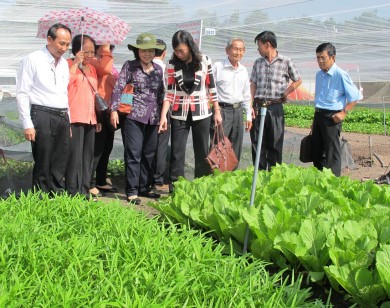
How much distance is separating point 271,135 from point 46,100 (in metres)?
2.56

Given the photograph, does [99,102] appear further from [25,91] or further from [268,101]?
[268,101]

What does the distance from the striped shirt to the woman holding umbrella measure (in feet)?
0.49

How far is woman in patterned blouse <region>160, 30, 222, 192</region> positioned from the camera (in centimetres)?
530

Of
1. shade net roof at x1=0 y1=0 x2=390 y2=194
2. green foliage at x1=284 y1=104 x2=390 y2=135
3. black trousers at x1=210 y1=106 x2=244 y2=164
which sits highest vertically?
shade net roof at x1=0 y1=0 x2=390 y2=194

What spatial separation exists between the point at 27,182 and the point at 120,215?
2486 mm

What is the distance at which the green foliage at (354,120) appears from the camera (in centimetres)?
1612

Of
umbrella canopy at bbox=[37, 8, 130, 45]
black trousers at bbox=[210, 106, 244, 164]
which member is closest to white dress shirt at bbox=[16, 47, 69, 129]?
umbrella canopy at bbox=[37, 8, 130, 45]

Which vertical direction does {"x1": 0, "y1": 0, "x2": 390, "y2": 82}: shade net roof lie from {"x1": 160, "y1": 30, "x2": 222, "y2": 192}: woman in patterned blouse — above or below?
above

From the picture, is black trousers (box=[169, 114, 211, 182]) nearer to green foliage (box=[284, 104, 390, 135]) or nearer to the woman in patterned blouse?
the woman in patterned blouse

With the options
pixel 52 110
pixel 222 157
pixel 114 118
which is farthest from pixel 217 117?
pixel 52 110

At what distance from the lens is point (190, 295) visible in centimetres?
248

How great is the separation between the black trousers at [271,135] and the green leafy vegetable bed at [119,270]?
2.84 meters

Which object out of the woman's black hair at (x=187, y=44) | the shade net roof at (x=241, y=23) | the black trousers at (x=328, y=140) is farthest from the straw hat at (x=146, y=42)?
the shade net roof at (x=241, y=23)

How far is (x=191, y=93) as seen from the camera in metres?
5.47
